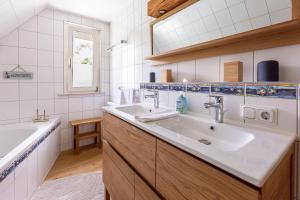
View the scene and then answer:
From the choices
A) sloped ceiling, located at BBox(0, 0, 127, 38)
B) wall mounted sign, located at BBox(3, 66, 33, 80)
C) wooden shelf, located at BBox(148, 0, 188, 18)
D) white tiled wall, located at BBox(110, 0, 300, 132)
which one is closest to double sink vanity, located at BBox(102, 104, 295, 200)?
white tiled wall, located at BBox(110, 0, 300, 132)

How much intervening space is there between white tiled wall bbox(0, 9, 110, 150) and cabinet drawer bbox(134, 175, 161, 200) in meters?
2.00

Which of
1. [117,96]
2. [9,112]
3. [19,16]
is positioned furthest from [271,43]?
[9,112]

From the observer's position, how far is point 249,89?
82 centimetres

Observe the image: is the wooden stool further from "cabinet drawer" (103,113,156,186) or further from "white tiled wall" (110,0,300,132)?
"cabinet drawer" (103,113,156,186)

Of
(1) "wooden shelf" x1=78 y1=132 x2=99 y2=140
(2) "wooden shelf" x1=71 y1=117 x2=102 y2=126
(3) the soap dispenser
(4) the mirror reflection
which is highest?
(4) the mirror reflection

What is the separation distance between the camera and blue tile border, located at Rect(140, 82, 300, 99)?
69 cm

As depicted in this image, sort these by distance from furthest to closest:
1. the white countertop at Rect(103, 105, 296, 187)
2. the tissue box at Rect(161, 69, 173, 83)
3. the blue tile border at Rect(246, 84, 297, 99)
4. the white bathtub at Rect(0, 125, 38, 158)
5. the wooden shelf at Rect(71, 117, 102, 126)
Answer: the wooden shelf at Rect(71, 117, 102, 126) < the white bathtub at Rect(0, 125, 38, 158) < the tissue box at Rect(161, 69, 173, 83) < the blue tile border at Rect(246, 84, 297, 99) < the white countertop at Rect(103, 105, 296, 187)

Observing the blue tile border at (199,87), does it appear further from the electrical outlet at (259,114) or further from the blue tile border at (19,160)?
the blue tile border at (19,160)

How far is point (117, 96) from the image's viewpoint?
2488 millimetres

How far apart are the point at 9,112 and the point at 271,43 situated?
271 centimetres

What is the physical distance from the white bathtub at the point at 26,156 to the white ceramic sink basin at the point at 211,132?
113cm

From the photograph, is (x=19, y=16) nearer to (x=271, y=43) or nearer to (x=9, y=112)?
(x=9, y=112)

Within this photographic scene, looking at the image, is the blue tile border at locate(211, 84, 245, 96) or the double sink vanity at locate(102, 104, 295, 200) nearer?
the double sink vanity at locate(102, 104, 295, 200)

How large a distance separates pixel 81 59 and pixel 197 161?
2.56 meters
